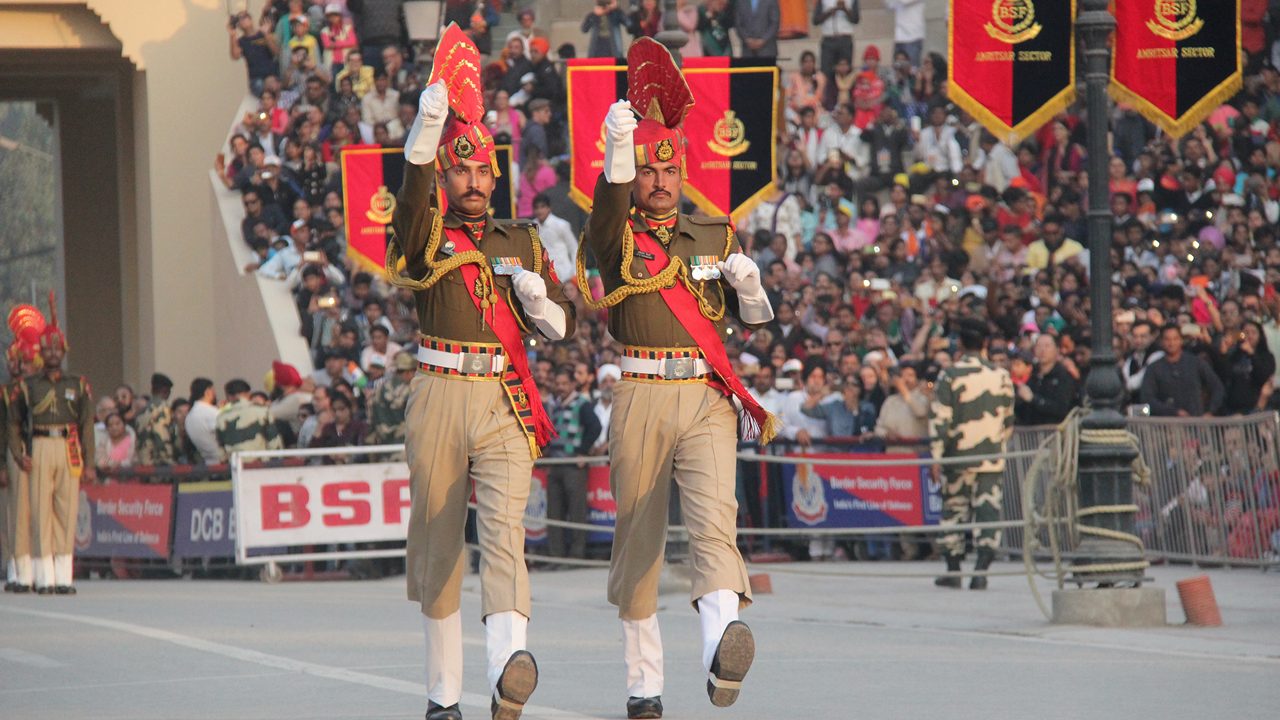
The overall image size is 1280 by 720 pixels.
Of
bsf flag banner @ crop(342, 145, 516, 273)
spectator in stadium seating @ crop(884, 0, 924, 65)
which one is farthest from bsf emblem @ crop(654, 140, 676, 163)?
spectator in stadium seating @ crop(884, 0, 924, 65)

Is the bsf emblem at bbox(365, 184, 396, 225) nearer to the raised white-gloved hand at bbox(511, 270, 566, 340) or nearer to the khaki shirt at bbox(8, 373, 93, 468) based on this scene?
the khaki shirt at bbox(8, 373, 93, 468)

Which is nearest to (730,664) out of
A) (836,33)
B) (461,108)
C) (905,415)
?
(461,108)

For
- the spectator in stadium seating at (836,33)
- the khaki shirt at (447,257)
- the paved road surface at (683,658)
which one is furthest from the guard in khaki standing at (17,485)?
the spectator in stadium seating at (836,33)

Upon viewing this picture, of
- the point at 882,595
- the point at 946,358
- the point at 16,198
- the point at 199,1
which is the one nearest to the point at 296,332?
the point at 199,1

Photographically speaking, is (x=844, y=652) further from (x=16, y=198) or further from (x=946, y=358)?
(x=16, y=198)

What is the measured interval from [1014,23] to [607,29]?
502 inches

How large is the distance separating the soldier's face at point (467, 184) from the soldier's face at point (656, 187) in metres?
0.65

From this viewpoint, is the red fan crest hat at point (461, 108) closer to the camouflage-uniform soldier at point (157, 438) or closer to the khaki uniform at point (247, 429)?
the khaki uniform at point (247, 429)

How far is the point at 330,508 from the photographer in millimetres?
19016

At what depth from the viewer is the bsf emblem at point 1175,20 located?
1404 cm

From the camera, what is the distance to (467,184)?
336 inches

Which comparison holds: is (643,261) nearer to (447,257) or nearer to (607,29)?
(447,257)

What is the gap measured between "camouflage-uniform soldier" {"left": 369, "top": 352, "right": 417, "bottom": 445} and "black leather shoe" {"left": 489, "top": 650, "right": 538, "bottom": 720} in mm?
11294

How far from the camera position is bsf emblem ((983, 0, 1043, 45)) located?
14.6 metres
